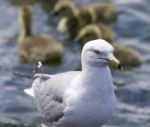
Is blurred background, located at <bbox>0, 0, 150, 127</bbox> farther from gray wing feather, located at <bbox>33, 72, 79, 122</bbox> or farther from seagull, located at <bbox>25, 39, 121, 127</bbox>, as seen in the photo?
seagull, located at <bbox>25, 39, 121, 127</bbox>

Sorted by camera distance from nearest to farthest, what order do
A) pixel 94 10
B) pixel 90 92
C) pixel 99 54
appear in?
pixel 99 54 < pixel 90 92 < pixel 94 10

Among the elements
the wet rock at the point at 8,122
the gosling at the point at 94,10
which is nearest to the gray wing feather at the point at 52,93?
the wet rock at the point at 8,122

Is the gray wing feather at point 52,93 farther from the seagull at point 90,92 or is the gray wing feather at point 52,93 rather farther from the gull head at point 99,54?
the gull head at point 99,54

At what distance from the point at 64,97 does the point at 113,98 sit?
1.29ft

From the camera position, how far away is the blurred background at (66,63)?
7590 millimetres

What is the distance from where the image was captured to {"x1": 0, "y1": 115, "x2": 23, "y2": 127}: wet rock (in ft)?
23.7

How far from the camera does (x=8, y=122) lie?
7.30 metres

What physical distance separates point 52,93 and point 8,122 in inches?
56.1

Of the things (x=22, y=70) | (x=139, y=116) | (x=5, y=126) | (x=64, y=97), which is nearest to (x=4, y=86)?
(x=22, y=70)

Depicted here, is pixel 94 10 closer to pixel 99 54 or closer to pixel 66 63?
pixel 66 63

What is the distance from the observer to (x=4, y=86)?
8273mm

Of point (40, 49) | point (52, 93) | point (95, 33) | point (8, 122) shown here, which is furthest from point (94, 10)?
point (52, 93)

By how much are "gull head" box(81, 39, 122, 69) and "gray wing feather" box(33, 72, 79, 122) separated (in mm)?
363

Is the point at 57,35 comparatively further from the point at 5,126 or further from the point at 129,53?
the point at 5,126
